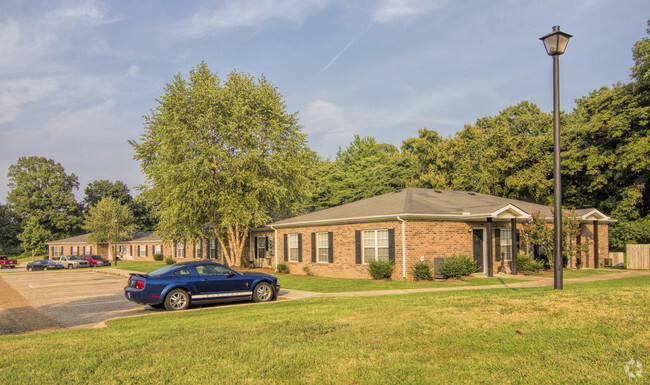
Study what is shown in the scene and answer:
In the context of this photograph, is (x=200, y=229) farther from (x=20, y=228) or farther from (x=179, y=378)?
(x=20, y=228)

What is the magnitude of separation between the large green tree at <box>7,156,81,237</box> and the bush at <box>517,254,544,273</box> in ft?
269

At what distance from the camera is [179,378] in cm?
539

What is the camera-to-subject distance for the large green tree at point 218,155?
28.5m

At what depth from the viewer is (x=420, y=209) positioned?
20.3 meters

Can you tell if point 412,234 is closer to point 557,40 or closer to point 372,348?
point 557,40

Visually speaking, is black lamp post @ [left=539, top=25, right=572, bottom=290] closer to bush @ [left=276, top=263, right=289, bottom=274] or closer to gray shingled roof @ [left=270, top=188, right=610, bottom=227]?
gray shingled roof @ [left=270, top=188, right=610, bottom=227]

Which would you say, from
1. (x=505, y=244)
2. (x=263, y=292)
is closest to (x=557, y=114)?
(x=263, y=292)

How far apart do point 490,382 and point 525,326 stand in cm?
256

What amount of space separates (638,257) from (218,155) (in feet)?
81.7

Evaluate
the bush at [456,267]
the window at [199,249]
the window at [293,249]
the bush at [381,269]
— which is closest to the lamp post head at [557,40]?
the bush at [456,267]

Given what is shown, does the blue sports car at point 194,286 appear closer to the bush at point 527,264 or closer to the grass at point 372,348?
the grass at point 372,348

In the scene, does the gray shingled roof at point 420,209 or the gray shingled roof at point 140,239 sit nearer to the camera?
the gray shingled roof at point 420,209

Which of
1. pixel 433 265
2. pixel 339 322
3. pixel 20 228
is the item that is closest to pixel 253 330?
pixel 339 322

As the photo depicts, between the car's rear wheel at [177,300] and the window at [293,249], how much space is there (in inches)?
536
